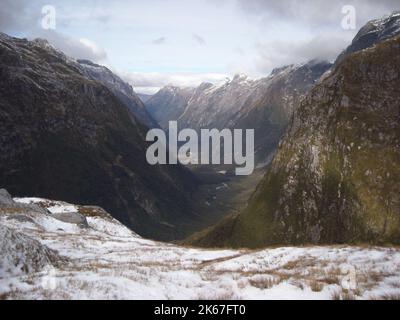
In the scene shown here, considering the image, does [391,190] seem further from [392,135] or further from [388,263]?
[388,263]

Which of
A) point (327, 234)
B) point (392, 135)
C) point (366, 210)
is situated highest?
point (392, 135)

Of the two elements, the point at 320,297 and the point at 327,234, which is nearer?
the point at 320,297

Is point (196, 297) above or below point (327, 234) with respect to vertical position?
above

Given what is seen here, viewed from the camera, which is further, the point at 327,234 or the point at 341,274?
the point at 327,234
